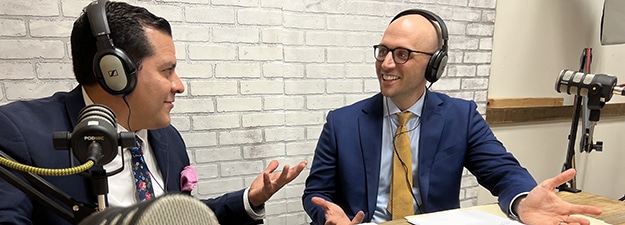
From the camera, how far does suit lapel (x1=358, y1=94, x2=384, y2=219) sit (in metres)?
1.40

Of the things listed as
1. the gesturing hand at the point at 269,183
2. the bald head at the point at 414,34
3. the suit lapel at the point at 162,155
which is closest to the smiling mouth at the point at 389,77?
the bald head at the point at 414,34

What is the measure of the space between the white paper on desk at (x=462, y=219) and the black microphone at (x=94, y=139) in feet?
2.53

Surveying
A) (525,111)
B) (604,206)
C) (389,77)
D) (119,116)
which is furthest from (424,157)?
(525,111)

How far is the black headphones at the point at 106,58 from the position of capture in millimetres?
870

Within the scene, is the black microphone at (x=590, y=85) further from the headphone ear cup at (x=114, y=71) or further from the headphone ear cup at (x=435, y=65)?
the headphone ear cup at (x=114, y=71)

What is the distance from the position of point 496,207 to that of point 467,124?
34 centimetres

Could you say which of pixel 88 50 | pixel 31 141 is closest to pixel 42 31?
pixel 88 50

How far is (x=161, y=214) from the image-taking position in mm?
326

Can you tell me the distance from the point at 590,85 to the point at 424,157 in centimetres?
81

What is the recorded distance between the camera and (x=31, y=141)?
86 centimetres

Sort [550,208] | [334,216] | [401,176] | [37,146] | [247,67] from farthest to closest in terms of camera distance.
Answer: [247,67], [401,176], [334,216], [550,208], [37,146]

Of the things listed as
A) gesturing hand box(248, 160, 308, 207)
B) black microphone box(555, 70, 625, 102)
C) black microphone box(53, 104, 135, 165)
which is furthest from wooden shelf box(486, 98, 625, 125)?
black microphone box(53, 104, 135, 165)

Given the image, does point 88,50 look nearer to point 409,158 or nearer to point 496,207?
point 409,158

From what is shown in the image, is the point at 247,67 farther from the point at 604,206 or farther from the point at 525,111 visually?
the point at 525,111
